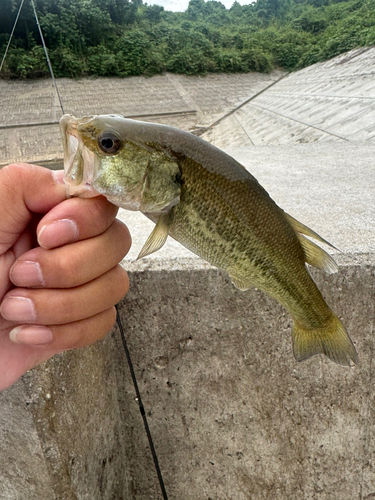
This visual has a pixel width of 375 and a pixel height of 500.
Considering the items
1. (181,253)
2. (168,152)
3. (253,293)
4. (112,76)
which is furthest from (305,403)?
(112,76)

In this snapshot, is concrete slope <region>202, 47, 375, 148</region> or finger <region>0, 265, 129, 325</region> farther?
concrete slope <region>202, 47, 375, 148</region>

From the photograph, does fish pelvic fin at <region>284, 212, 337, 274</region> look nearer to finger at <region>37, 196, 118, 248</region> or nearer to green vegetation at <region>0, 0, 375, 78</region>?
finger at <region>37, 196, 118, 248</region>

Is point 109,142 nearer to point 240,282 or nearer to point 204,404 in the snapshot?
point 240,282

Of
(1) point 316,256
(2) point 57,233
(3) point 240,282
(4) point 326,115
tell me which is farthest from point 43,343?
(4) point 326,115

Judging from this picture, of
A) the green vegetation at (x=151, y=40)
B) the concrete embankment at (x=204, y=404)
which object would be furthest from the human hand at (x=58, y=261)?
the green vegetation at (x=151, y=40)

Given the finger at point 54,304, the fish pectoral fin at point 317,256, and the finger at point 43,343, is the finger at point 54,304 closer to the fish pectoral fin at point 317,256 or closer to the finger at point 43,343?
the finger at point 43,343

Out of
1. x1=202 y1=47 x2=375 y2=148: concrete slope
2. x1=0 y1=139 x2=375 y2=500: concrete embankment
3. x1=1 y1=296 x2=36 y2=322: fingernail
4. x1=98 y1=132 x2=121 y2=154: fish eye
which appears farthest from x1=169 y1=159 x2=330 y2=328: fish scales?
x1=202 y1=47 x2=375 y2=148: concrete slope

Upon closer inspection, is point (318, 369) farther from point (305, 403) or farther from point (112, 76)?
point (112, 76)
